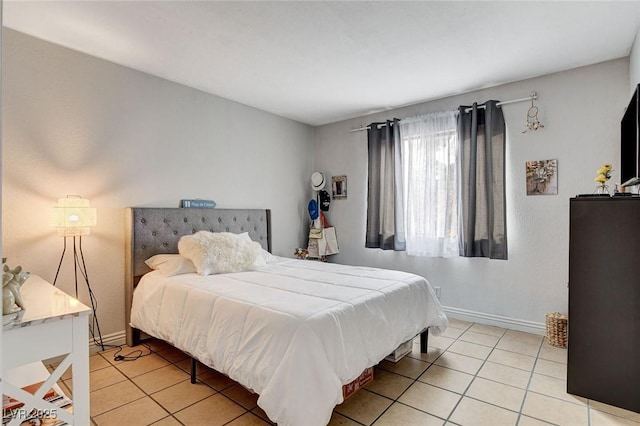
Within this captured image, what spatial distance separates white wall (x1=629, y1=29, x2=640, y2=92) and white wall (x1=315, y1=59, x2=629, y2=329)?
0.12m

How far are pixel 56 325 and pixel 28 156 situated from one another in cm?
179

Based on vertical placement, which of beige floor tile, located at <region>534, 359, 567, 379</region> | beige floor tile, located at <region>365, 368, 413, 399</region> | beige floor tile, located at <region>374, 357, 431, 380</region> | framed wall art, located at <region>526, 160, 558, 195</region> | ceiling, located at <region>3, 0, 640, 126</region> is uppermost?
ceiling, located at <region>3, 0, 640, 126</region>

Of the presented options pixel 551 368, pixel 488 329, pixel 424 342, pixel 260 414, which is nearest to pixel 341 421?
pixel 260 414

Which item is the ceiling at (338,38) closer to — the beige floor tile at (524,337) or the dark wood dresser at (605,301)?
the dark wood dresser at (605,301)

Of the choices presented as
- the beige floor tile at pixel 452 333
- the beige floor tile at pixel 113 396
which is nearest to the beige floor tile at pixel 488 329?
the beige floor tile at pixel 452 333

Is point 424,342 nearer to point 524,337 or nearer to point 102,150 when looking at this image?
point 524,337

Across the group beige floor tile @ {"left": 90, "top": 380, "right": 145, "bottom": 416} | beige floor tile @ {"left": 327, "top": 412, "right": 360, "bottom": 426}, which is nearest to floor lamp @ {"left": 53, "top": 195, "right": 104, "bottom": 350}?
beige floor tile @ {"left": 90, "top": 380, "right": 145, "bottom": 416}

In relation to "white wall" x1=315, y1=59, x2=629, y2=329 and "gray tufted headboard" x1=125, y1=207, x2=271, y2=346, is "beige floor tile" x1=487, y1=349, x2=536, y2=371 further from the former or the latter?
"gray tufted headboard" x1=125, y1=207, x2=271, y2=346

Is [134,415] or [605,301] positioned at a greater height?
[605,301]

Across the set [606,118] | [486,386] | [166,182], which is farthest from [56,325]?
[606,118]

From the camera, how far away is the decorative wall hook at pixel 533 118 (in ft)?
11.0

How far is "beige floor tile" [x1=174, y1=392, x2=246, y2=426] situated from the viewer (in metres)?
2.04

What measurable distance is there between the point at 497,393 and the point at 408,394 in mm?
606

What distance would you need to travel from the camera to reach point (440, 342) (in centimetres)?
321
